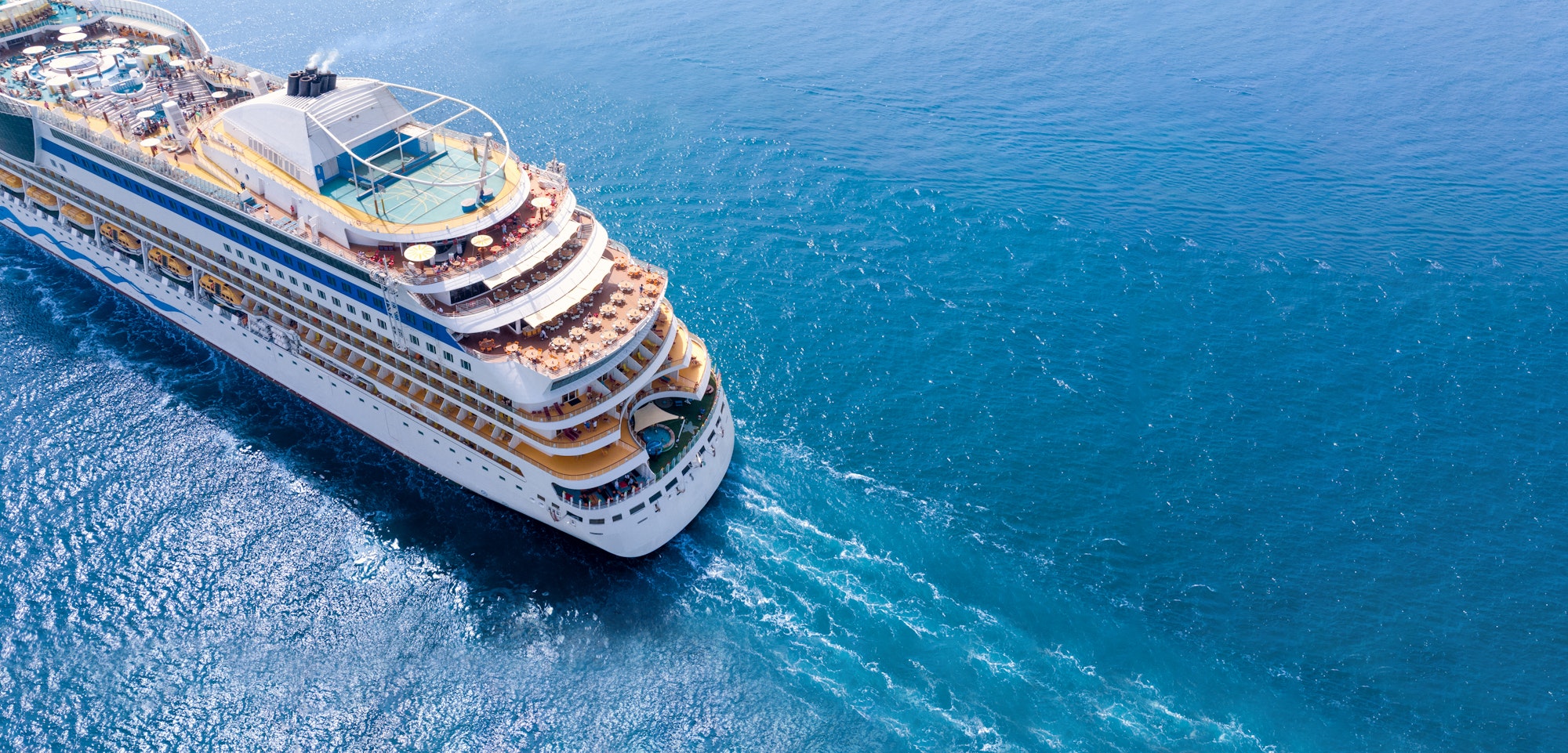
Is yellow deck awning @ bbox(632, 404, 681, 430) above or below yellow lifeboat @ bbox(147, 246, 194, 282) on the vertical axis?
above

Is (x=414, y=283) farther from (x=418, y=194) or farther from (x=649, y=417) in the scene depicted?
(x=649, y=417)

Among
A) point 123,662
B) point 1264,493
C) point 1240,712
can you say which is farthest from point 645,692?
point 1264,493

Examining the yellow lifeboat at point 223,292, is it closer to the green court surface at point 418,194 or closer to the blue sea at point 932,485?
the blue sea at point 932,485

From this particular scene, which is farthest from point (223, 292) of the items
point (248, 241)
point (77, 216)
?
point (77, 216)

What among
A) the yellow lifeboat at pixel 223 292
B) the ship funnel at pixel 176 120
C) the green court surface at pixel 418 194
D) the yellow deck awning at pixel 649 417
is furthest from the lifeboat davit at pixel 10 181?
the yellow deck awning at pixel 649 417

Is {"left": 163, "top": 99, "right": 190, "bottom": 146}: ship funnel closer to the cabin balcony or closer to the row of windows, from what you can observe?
the row of windows

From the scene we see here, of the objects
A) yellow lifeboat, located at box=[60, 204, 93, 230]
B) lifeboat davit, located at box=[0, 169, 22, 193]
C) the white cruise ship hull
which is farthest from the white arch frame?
lifeboat davit, located at box=[0, 169, 22, 193]
